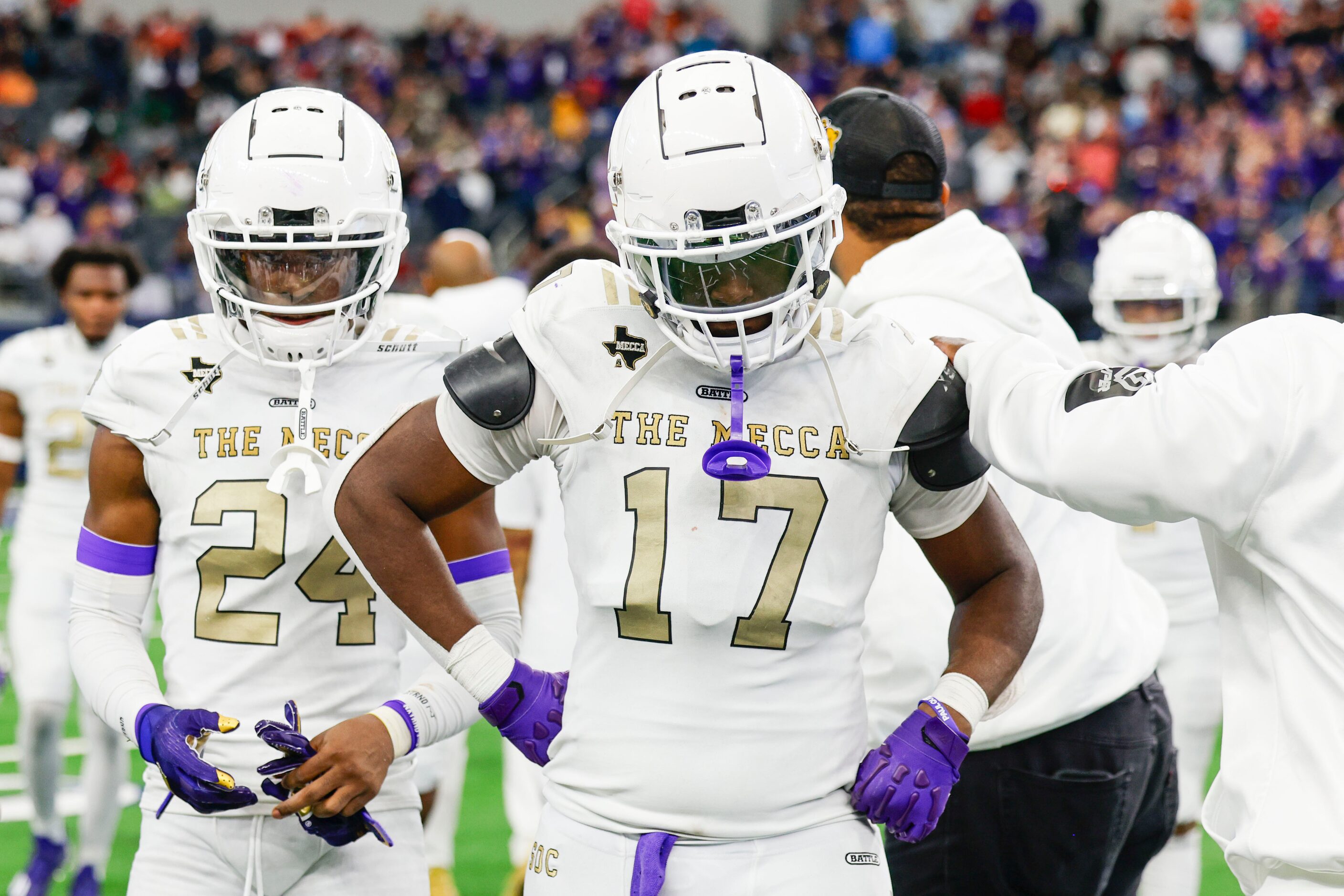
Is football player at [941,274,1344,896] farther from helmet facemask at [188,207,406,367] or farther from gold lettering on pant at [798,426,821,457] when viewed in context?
helmet facemask at [188,207,406,367]

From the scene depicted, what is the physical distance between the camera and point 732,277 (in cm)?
211

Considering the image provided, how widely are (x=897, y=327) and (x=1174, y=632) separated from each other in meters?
3.04

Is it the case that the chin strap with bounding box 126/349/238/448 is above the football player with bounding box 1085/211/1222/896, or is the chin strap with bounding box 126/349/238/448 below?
above

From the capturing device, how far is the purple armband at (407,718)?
247 centimetres

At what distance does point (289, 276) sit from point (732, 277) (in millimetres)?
958

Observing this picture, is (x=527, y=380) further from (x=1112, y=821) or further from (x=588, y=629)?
(x=1112, y=821)

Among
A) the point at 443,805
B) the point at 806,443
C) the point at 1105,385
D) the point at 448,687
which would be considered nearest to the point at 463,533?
the point at 448,687

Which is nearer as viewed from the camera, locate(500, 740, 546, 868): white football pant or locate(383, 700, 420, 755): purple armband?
locate(383, 700, 420, 755): purple armband

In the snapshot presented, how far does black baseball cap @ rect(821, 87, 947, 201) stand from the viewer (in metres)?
3.03

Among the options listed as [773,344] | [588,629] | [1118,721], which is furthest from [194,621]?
[1118,721]

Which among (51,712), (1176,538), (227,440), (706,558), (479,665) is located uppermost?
(706,558)

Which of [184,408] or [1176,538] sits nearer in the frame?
[184,408]

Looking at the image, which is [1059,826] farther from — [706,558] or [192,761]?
[192,761]

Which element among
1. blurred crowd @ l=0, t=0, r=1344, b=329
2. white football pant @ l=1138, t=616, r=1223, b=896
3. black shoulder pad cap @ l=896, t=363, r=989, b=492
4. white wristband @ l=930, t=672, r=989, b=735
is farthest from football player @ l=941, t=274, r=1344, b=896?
blurred crowd @ l=0, t=0, r=1344, b=329
